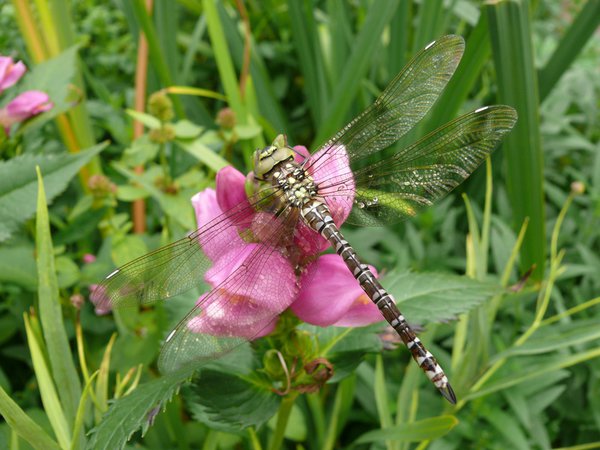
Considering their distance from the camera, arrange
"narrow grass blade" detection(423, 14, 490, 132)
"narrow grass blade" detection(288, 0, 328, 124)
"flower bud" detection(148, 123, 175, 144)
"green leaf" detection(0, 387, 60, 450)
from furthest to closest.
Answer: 1. "narrow grass blade" detection(288, 0, 328, 124)
2. "narrow grass blade" detection(423, 14, 490, 132)
3. "flower bud" detection(148, 123, 175, 144)
4. "green leaf" detection(0, 387, 60, 450)

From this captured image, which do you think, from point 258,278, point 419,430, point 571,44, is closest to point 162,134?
point 258,278

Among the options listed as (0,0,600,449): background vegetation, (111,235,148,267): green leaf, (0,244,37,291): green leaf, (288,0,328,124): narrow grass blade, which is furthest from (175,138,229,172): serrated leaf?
(288,0,328,124): narrow grass blade

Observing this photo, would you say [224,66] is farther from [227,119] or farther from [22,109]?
[22,109]

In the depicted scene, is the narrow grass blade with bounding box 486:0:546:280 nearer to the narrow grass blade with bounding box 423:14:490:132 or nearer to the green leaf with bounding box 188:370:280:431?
the narrow grass blade with bounding box 423:14:490:132

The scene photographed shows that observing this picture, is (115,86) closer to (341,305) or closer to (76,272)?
(76,272)

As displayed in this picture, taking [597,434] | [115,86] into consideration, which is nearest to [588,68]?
[597,434]

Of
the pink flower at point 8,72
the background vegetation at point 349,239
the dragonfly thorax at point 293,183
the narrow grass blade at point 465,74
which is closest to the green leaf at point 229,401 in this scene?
the background vegetation at point 349,239
